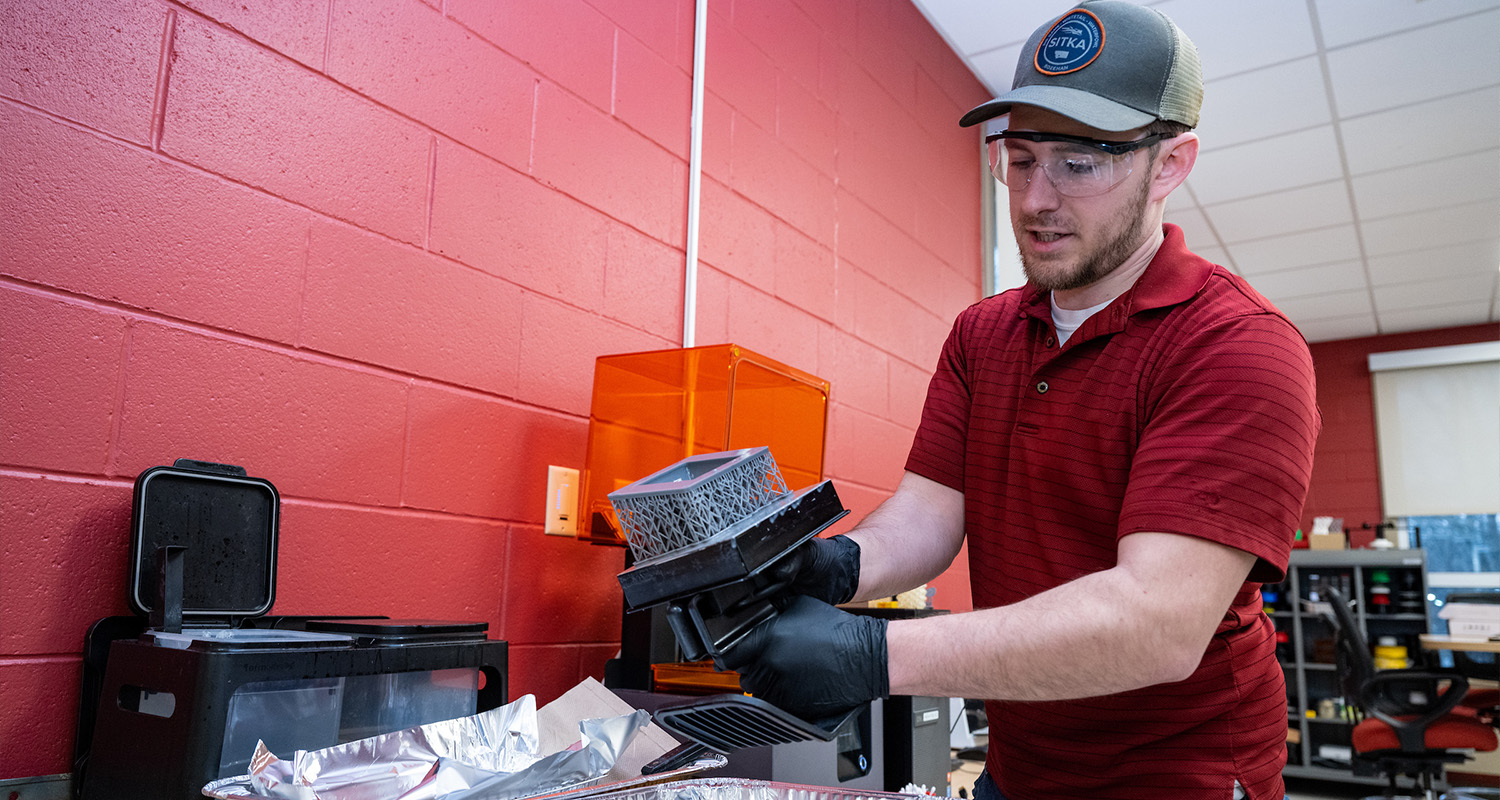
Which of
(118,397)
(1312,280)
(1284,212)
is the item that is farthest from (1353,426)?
(118,397)

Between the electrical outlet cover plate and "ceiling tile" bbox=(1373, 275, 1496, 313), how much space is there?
5680 millimetres

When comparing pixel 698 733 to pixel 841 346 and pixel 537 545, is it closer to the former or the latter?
pixel 537 545

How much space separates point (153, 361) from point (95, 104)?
30 cm

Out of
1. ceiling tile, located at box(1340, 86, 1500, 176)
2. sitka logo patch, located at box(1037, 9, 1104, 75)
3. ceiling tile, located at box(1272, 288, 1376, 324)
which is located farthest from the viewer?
ceiling tile, located at box(1272, 288, 1376, 324)

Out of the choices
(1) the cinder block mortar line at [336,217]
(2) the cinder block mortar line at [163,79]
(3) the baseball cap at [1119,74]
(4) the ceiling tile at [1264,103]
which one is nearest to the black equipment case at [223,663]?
(1) the cinder block mortar line at [336,217]

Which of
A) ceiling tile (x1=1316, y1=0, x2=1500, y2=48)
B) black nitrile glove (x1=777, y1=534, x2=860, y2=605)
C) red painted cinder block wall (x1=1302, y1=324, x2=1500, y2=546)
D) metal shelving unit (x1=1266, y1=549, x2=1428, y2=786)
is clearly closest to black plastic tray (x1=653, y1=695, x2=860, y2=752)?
black nitrile glove (x1=777, y1=534, x2=860, y2=605)

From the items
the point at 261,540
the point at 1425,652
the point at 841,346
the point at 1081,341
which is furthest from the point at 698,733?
the point at 1425,652

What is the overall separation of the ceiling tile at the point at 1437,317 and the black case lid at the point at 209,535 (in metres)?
6.80

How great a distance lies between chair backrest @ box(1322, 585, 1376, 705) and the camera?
12.1 feet

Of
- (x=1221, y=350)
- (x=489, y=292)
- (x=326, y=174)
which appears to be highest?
(x=326, y=174)

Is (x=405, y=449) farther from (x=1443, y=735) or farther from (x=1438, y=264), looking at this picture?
(x=1438, y=264)

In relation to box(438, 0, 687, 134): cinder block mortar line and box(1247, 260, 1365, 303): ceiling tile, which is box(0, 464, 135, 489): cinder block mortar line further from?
box(1247, 260, 1365, 303): ceiling tile

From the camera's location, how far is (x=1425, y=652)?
455 cm

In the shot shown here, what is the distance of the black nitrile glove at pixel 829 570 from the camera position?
907mm
